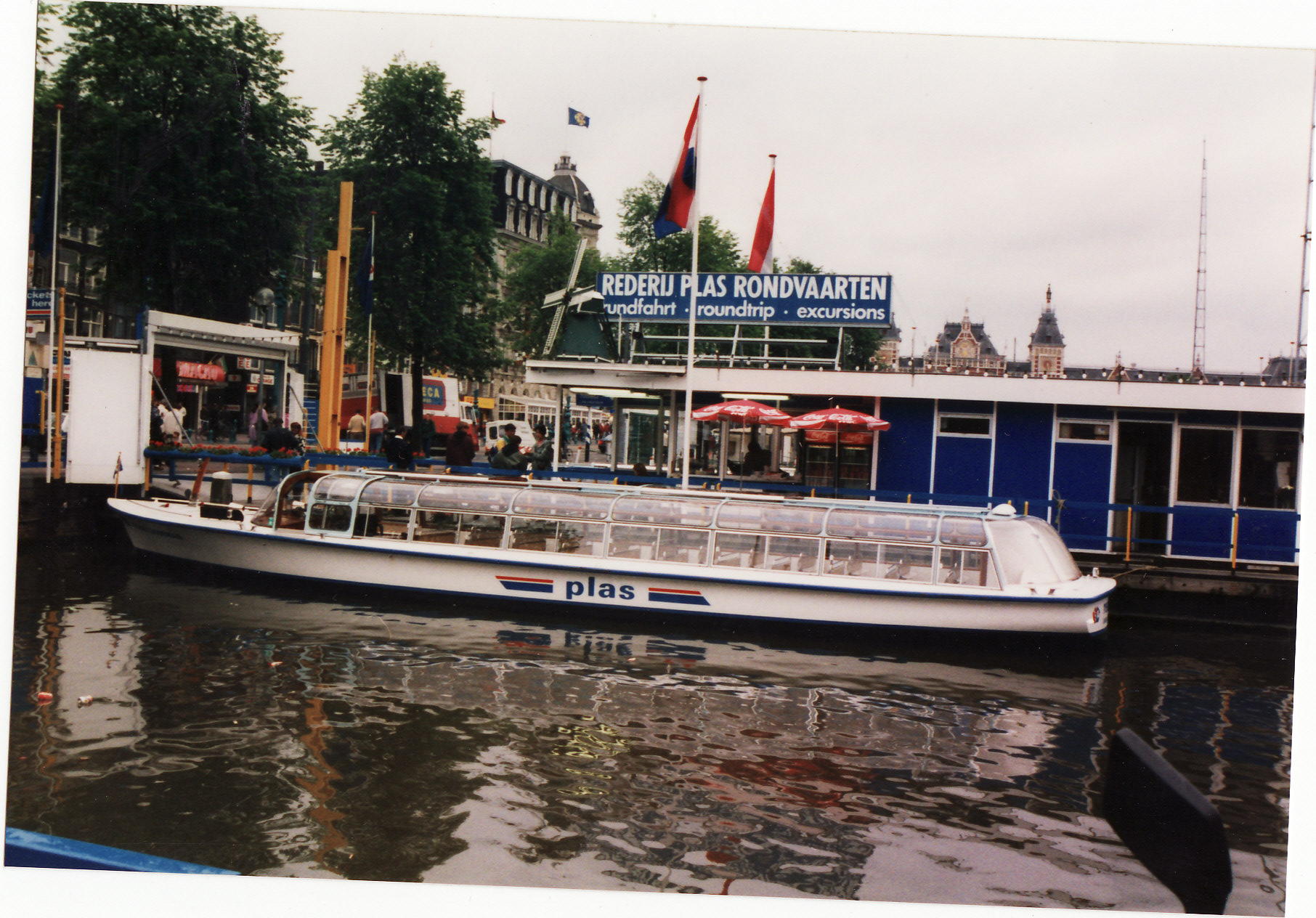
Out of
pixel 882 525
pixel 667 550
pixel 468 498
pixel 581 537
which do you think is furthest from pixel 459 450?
pixel 882 525

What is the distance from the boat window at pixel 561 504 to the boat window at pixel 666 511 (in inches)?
8.7

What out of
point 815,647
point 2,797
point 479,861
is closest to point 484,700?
point 479,861

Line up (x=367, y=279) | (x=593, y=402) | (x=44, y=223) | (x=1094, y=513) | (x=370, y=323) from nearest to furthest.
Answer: (x=44, y=223)
(x=1094, y=513)
(x=367, y=279)
(x=370, y=323)
(x=593, y=402)

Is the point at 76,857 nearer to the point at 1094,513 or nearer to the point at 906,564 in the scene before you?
the point at 906,564

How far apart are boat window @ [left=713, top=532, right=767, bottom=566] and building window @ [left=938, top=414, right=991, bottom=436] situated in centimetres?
751

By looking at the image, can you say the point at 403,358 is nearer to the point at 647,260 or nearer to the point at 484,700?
the point at 647,260

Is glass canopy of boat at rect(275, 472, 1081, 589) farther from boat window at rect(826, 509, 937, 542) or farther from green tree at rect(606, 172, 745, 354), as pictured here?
green tree at rect(606, 172, 745, 354)

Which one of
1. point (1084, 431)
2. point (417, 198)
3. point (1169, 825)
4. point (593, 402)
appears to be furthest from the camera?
point (417, 198)

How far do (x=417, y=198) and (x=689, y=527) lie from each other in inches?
961

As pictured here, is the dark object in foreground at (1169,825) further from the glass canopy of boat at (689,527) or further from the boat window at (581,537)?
the boat window at (581,537)

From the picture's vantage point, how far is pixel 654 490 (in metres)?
14.4

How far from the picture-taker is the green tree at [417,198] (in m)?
34.2

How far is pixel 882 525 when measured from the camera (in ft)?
43.7

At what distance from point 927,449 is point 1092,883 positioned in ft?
45.9
